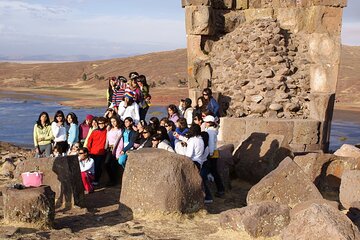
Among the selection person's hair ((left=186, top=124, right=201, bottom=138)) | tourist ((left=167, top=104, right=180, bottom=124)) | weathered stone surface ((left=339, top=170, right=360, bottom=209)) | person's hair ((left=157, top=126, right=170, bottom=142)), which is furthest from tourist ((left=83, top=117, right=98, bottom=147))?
weathered stone surface ((left=339, top=170, right=360, bottom=209))

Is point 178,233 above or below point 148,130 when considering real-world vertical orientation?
below

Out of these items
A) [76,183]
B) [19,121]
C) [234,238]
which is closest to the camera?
[234,238]

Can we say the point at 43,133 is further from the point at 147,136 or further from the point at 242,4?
the point at 242,4

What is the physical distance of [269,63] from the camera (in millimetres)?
13320

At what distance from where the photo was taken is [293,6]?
45.6 feet

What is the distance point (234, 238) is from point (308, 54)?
7812 mm

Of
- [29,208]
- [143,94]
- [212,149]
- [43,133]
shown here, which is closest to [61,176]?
[29,208]

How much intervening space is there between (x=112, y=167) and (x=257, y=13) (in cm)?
685

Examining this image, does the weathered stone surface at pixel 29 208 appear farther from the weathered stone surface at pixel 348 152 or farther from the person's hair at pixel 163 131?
the weathered stone surface at pixel 348 152

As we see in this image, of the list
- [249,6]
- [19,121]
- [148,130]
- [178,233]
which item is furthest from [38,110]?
[178,233]

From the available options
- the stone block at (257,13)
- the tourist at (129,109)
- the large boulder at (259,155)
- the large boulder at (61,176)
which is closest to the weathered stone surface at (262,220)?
the large boulder at (61,176)

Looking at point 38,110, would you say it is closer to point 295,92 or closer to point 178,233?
point 295,92

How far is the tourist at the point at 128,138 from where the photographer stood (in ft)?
31.0

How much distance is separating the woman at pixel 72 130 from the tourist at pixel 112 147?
0.66 metres
